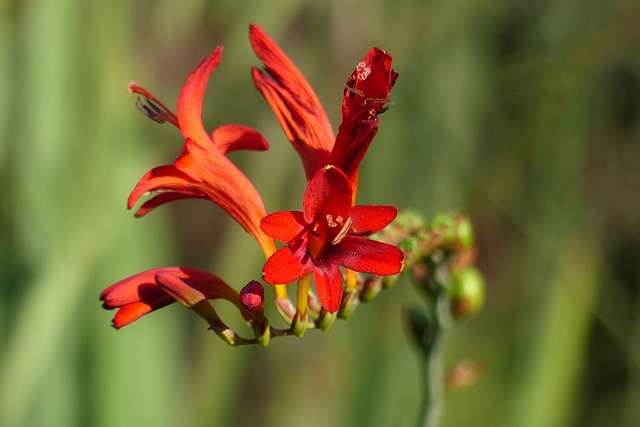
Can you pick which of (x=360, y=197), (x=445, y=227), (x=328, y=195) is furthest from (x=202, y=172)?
(x=360, y=197)

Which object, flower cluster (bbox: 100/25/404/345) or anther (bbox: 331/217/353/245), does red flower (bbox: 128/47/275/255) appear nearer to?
flower cluster (bbox: 100/25/404/345)

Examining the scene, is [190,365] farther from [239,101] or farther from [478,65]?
[478,65]

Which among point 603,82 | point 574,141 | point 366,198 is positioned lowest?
point 366,198

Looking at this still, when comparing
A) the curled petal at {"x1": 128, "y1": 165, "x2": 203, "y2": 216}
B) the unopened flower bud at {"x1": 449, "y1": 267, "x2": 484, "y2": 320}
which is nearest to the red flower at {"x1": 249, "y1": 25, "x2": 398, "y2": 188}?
the curled petal at {"x1": 128, "y1": 165, "x2": 203, "y2": 216}

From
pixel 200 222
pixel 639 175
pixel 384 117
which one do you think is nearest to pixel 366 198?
pixel 384 117

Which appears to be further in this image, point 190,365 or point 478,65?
point 190,365
